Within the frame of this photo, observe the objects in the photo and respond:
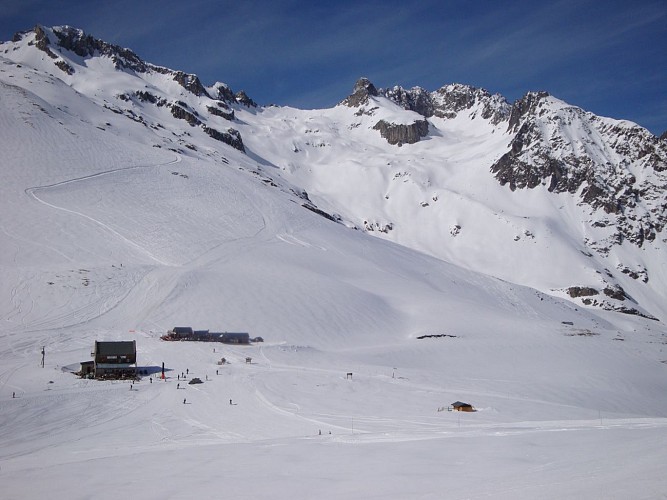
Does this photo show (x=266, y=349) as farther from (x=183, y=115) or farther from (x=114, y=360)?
(x=183, y=115)

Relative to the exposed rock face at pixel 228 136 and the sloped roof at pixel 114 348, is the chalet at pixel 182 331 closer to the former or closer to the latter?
the sloped roof at pixel 114 348

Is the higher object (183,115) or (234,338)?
(183,115)

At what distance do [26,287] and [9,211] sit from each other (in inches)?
922

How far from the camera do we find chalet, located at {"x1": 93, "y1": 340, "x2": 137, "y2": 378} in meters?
37.3

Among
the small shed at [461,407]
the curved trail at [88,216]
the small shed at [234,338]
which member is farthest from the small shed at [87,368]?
the curved trail at [88,216]

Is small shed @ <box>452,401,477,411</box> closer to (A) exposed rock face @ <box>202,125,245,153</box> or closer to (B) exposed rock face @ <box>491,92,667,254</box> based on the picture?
(B) exposed rock face @ <box>491,92,667,254</box>

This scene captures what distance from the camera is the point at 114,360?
125ft

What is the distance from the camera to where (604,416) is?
3350cm

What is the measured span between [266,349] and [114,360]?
607 inches

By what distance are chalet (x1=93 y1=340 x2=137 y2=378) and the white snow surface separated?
7.93 feet

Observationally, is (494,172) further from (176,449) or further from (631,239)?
(176,449)

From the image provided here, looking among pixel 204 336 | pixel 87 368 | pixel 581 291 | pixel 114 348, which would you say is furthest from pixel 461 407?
pixel 581 291

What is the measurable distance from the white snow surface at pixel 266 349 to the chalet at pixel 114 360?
242 centimetres

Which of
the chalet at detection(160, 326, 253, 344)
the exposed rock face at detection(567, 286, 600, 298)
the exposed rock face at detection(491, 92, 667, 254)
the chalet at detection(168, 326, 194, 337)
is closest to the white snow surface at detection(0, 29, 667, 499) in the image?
the chalet at detection(160, 326, 253, 344)
